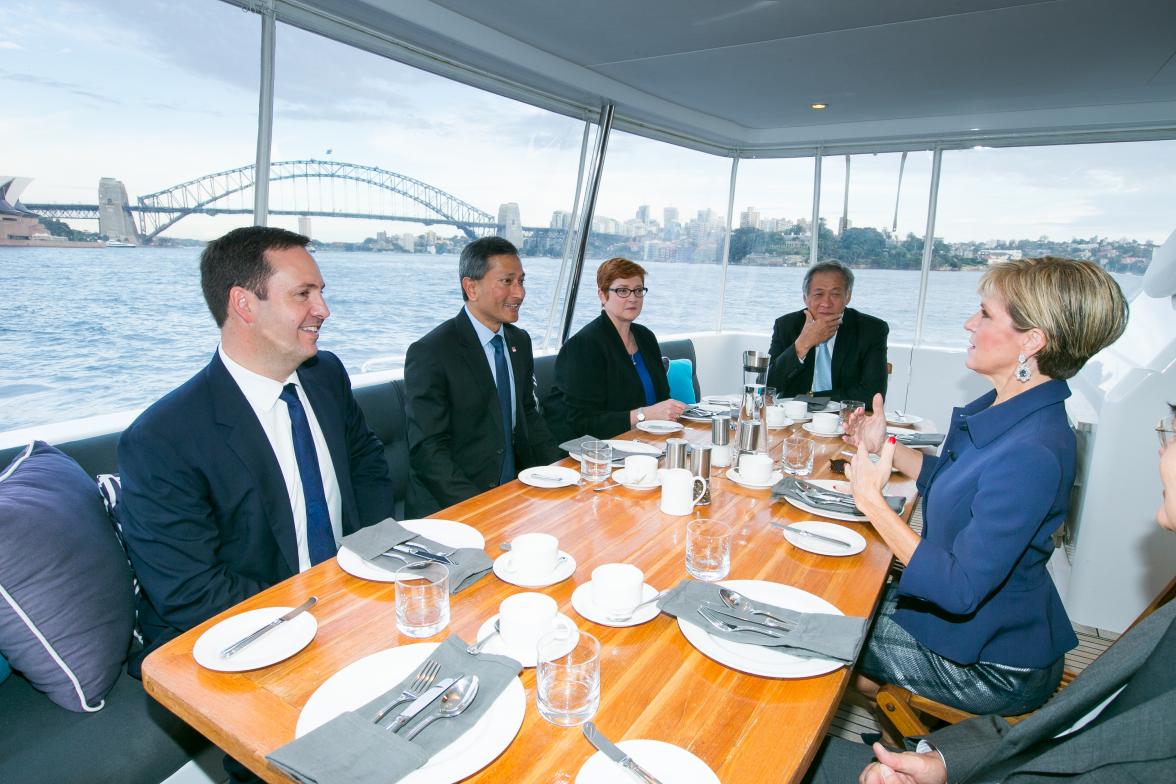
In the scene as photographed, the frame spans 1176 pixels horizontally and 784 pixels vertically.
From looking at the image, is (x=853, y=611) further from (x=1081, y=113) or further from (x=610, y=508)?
(x=1081, y=113)

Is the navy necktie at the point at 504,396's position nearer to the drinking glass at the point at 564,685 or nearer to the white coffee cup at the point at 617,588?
the white coffee cup at the point at 617,588

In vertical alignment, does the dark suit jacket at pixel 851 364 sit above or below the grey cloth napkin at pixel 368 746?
above

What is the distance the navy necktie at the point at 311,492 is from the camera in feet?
5.87

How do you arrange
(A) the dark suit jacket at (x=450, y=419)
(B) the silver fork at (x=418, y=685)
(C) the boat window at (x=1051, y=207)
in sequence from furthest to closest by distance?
1. (C) the boat window at (x=1051, y=207)
2. (A) the dark suit jacket at (x=450, y=419)
3. (B) the silver fork at (x=418, y=685)

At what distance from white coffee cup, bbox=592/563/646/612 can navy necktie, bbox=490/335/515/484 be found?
160 centimetres

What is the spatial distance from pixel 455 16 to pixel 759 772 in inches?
154

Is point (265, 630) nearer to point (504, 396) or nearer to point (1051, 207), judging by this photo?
point (504, 396)

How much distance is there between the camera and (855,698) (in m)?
1.98

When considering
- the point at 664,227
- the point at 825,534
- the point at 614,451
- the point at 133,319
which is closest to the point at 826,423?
the point at 614,451

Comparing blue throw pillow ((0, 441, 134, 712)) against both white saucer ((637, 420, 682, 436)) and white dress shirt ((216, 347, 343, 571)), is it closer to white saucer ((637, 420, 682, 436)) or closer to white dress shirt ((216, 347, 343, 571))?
white dress shirt ((216, 347, 343, 571))

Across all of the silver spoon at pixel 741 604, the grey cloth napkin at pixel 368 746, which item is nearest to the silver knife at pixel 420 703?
the grey cloth napkin at pixel 368 746

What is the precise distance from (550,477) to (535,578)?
67cm

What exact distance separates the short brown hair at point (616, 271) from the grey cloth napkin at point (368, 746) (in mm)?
2507

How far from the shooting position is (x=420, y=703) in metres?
0.92
